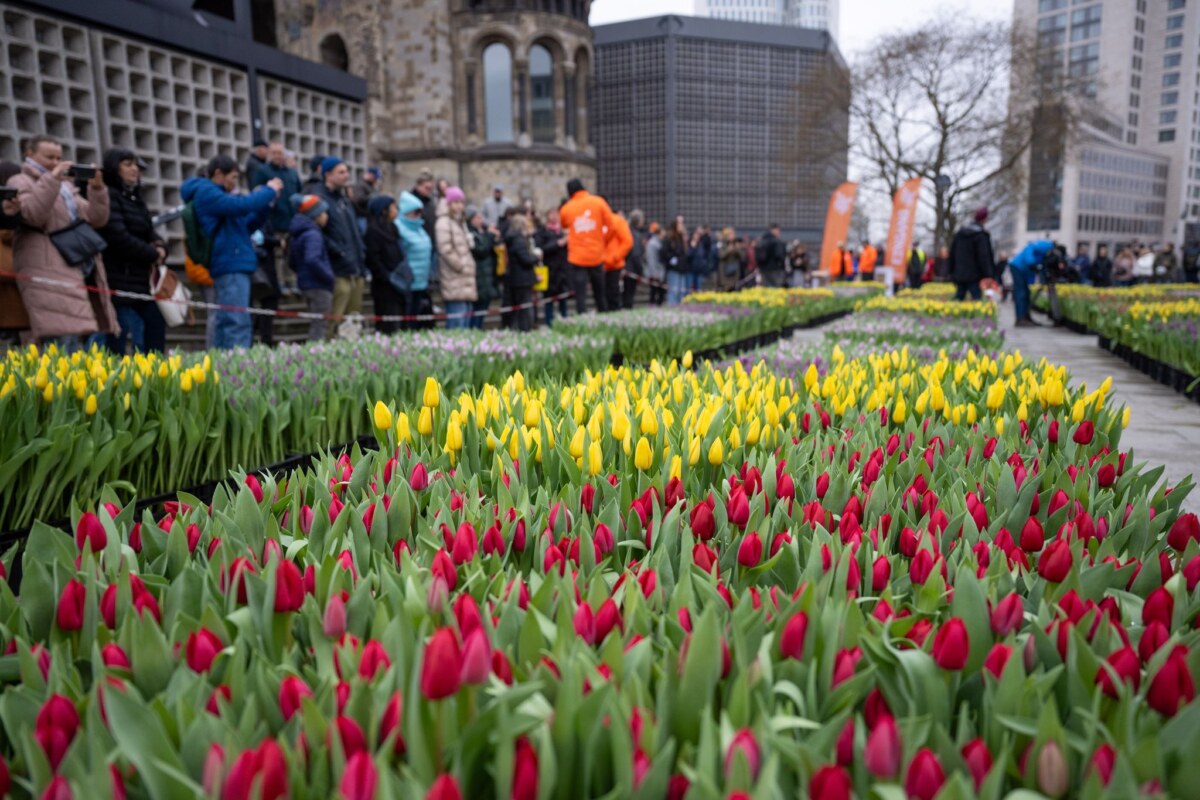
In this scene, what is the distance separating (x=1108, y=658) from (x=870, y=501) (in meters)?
0.94

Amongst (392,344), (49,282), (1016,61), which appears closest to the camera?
(49,282)

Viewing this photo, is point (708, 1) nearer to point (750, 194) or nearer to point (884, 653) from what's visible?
point (750, 194)

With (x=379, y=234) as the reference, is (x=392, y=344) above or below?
below

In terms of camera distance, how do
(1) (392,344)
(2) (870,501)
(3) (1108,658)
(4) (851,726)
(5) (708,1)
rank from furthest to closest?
(5) (708,1) → (1) (392,344) → (2) (870,501) → (3) (1108,658) → (4) (851,726)

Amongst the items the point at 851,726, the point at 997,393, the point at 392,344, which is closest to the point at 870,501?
the point at 851,726

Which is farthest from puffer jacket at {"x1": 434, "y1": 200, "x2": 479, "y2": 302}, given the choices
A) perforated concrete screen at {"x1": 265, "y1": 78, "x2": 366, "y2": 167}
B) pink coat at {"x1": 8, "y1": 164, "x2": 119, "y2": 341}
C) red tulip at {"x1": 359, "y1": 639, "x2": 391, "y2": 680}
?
red tulip at {"x1": 359, "y1": 639, "x2": 391, "y2": 680}

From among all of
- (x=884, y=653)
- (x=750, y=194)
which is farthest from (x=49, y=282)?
(x=750, y=194)

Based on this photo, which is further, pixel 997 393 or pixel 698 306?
pixel 698 306

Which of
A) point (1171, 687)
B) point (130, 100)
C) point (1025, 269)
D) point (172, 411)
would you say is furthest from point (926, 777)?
point (1025, 269)

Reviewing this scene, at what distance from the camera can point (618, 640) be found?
1.40 metres

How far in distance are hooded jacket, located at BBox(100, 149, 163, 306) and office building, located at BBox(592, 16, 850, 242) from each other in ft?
160

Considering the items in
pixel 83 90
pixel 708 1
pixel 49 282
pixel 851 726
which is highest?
pixel 708 1

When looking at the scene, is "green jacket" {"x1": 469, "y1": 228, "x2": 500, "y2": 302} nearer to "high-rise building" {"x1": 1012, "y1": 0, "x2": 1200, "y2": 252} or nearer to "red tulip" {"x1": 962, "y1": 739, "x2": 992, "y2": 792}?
"red tulip" {"x1": 962, "y1": 739, "x2": 992, "y2": 792}

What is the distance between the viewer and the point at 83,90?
1102 centimetres
